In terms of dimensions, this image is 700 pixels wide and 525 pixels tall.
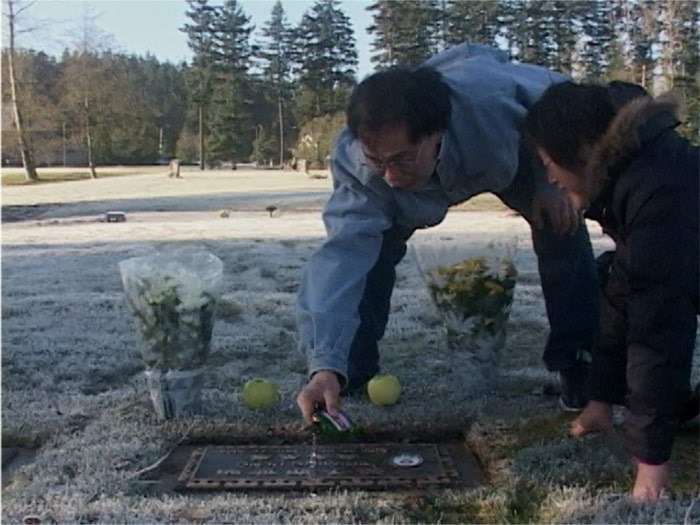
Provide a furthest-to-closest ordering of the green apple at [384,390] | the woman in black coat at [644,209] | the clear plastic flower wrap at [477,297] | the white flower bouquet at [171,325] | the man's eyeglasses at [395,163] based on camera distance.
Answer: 1. the clear plastic flower wrap at [477,297]
2. the green apple at [384,390]
3. the white flower bouquet at [171,325]
4. the man's eyeglasses at [395,163]
5. the woman in black coat at [644,209]

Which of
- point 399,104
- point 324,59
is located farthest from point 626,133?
point 324,59

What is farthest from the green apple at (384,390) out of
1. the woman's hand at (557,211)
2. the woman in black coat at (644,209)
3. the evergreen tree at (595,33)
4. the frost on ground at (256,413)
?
the evergreen tree at (595,33)

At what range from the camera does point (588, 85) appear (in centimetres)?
237

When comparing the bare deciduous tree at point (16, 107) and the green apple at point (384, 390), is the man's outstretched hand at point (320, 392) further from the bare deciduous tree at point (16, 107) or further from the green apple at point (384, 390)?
the bare deciduous tree at point (16, 107)

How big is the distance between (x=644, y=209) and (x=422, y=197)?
946 mm

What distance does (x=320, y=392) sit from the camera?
8.29 feet

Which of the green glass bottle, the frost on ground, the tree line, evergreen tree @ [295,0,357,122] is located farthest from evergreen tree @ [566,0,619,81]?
the green glass bottle

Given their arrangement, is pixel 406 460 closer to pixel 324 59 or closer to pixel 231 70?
pixel 324 59

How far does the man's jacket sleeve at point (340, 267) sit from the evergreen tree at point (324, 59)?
1772 centimetres

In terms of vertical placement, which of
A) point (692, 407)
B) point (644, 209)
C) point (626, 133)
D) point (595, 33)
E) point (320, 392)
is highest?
point (595, 33)

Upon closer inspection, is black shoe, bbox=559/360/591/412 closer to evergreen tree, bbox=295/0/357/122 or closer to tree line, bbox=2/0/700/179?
tree line, bbox=2/0/700/179

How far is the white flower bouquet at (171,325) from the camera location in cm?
305

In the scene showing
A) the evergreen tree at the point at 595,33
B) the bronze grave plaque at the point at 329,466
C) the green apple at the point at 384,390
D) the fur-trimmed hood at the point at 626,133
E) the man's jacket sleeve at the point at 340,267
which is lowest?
the bronze grave plaque at the point at 329,466

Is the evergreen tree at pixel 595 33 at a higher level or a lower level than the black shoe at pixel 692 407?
higher
